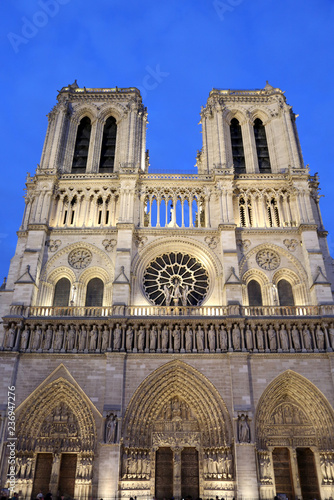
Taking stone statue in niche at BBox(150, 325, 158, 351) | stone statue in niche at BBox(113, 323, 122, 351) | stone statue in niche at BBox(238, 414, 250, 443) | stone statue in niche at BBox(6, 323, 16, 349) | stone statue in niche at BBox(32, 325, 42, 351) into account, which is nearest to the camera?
stone statue in niche at BBox(238, 414, 250, 443)

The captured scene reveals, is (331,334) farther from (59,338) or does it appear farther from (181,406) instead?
(59,338)

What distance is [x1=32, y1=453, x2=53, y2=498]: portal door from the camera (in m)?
16.3

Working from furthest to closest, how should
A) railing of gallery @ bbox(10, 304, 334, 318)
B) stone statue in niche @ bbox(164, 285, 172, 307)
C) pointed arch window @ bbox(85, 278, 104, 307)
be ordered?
1. pointed arch window @ bbox(85, 278, 104, 307)
2. stone statue in niche @ bbox(164, 285, 172, 307)
3. railing of gallery @ bbox(10, 304, 334, 318)

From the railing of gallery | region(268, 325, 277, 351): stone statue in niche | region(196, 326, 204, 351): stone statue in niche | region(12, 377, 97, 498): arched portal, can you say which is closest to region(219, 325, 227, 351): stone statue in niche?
the railing of gallery

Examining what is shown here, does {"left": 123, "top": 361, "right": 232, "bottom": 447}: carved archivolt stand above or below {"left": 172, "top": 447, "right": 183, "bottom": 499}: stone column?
above

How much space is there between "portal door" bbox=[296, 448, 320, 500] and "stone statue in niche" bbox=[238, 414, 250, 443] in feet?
8.74

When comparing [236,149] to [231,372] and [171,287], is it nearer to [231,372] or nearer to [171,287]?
[171,287]

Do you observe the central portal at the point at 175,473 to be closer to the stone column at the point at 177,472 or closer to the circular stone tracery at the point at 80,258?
the stone column at the point at 177,472

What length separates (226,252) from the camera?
2039 cm

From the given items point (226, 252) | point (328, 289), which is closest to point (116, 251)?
point (226, 252)

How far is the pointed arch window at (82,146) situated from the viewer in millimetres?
25297

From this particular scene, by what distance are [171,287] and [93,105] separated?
44.2ft

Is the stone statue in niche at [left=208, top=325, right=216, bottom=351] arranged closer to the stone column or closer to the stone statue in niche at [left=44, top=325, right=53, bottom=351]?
the stone column

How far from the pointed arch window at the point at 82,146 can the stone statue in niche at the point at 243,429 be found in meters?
16.1
